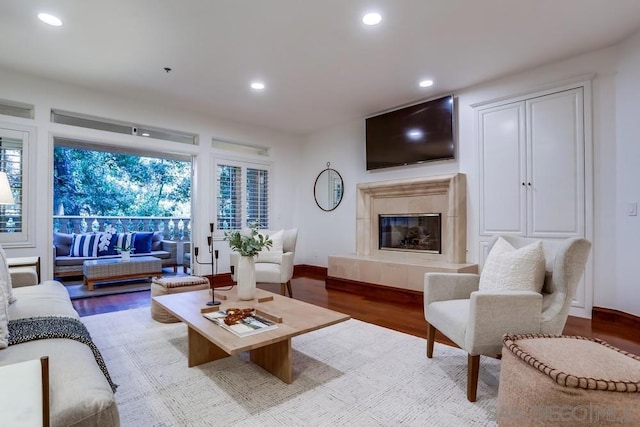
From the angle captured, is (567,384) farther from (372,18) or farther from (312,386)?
(372,18)

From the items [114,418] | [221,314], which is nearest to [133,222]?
[221,314]

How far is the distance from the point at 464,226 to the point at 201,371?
3.40 meters

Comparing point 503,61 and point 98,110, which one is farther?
point 98,110

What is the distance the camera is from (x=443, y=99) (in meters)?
4.23

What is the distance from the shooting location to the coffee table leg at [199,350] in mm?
2178

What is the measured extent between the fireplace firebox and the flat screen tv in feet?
2.62

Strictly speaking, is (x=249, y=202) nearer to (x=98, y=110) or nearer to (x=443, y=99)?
(x=98, y=110)

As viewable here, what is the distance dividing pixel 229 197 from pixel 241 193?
232mm

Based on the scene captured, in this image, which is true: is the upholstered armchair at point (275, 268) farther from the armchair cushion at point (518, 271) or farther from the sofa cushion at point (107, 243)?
the sofa cushion at point (107, 243)

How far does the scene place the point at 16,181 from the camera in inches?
144

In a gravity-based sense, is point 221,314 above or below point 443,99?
below

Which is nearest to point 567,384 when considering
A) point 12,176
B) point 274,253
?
point 274,253

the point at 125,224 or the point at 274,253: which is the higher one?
the point at 125,224

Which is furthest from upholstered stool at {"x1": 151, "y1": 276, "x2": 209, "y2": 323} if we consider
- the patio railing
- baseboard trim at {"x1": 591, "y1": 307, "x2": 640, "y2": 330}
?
the patio railing
